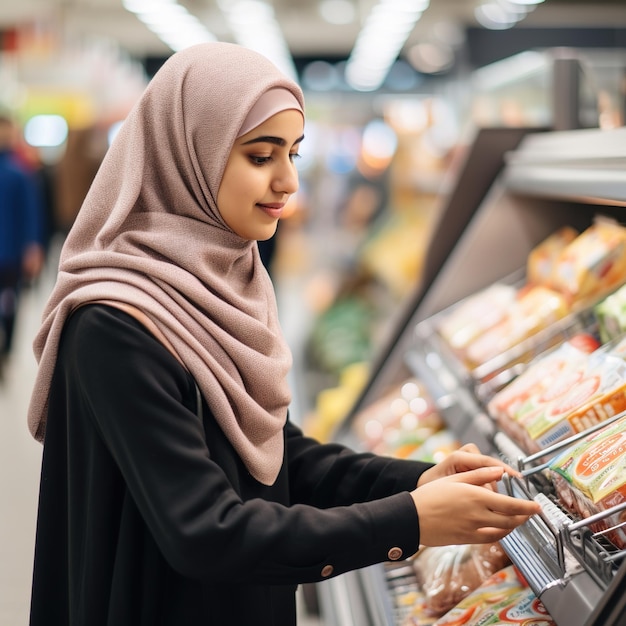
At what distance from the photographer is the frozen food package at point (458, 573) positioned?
1950 mm

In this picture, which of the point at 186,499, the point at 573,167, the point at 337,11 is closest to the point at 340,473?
the point at 186,499

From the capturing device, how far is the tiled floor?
3537mm

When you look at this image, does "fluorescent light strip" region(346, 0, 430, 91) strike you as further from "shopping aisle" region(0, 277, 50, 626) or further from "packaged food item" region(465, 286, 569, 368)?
"packaged food item" region(465, 286, 569, 368)

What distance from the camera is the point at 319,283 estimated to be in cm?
761

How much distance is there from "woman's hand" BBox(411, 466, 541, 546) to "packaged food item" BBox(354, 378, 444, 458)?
125 cm

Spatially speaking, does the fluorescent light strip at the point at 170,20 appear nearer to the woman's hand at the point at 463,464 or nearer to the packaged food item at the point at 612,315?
the packaged food item at the point at 612,315

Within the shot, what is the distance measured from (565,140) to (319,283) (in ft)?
17.7

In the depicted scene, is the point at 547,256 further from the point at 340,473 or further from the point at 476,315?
the point at 340,473

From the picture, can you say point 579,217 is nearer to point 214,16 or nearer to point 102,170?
point 102,170

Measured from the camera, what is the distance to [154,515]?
4.04 ft

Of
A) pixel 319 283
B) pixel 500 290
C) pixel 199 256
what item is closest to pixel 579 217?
pixel 500 290

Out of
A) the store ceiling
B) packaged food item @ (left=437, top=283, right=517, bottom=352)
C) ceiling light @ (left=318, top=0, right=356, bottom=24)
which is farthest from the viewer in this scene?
ceiling light @ (left=318, top=0, right=356, bottom=24)

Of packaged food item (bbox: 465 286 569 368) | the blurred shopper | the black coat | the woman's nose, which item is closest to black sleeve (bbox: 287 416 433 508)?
the black coat

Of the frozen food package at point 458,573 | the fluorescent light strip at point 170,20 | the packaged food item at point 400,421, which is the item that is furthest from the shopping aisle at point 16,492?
the fluorescent light strip at point 170,20
